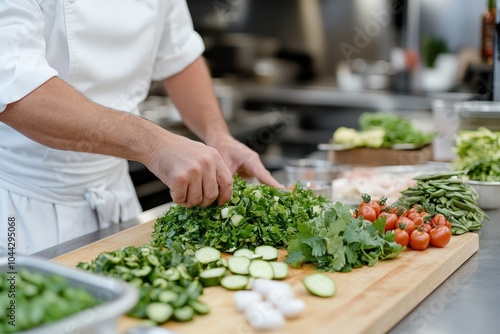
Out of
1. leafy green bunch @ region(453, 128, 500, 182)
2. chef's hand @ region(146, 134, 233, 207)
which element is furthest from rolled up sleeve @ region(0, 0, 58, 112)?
leafy green bunch @ region(453, 128, 500, 182)

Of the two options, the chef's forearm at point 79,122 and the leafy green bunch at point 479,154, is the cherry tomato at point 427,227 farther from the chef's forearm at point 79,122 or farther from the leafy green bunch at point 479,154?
the chef's forearm at point 79,122

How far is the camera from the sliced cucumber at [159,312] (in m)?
1.60

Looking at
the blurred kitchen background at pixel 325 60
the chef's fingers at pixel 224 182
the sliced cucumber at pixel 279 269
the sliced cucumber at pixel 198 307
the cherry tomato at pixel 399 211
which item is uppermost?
the chef's fingers at pixel 224 182

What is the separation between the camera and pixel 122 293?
137 centimetres

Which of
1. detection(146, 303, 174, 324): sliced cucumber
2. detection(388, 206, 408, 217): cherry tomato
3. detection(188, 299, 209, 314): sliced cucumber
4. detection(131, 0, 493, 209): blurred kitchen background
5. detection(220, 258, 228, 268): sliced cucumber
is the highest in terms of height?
detection(146, 303, 174, 324): sliced cucumber

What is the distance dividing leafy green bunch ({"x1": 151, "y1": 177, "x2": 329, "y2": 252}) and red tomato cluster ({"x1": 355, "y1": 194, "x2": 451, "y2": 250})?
0.20m

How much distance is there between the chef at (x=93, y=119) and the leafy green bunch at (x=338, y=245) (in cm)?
28

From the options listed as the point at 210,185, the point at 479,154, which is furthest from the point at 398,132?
the point at 210,185

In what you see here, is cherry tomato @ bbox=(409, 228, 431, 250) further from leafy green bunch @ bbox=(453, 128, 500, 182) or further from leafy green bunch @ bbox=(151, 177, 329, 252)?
leafy green bunch @ bbox=(453, 128, 500, 182)

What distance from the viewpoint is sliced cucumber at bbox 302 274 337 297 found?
5.81 ft

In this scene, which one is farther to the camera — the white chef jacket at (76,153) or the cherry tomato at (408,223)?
the white chef jacket at (76,153)

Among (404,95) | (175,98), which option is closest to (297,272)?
(175,98)

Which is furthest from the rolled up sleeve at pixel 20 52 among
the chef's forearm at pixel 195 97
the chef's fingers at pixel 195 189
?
the chef's forearm at pixel 195 97

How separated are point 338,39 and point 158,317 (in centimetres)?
678
